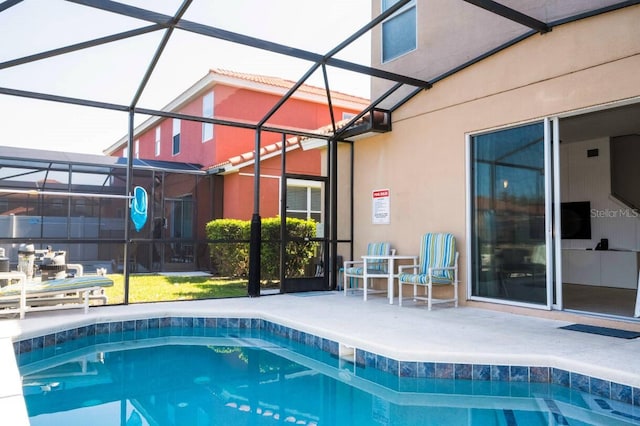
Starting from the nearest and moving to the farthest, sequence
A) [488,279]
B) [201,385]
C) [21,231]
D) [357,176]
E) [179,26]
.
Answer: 1. [201,385]
2. [179,26]
3. [488,279]
4. [357,176]
5. [21,231]

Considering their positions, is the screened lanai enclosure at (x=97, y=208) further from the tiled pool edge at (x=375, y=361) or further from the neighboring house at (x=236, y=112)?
the tiled pool edge at (x=375, y=361)

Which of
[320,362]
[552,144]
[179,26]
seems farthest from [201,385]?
[552,144]

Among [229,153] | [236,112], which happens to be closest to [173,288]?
[236,112]

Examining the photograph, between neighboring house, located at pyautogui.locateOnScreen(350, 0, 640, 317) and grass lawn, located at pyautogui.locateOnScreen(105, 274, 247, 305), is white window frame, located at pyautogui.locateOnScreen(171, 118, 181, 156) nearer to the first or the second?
grass lawn, located at pyautogui.locateOnScreen(105, 274, 247, 305)

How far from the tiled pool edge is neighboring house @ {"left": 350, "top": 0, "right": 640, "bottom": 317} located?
1.99 m

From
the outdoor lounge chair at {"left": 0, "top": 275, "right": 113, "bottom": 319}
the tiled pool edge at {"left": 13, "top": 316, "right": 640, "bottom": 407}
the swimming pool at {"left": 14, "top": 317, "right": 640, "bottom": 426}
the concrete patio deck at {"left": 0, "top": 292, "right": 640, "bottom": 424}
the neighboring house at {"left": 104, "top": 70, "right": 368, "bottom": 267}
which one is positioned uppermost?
the neighboring house at {"left": 104, "top": 70, "right": 368, "bottom": 267}

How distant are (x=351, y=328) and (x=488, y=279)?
7.74 ft

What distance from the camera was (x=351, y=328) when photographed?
16.1 feet

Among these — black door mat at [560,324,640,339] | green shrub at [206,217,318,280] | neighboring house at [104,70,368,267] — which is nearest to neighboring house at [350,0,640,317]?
black door mat at [560,324,640,339]

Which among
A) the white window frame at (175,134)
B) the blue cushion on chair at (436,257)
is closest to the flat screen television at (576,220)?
the blue cushion on chair at (436,257)

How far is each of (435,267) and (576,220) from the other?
15.8 feet

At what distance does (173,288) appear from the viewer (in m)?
9.16

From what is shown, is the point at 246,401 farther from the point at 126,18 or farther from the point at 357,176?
the point at 357,176

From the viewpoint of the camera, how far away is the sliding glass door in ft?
18.5
